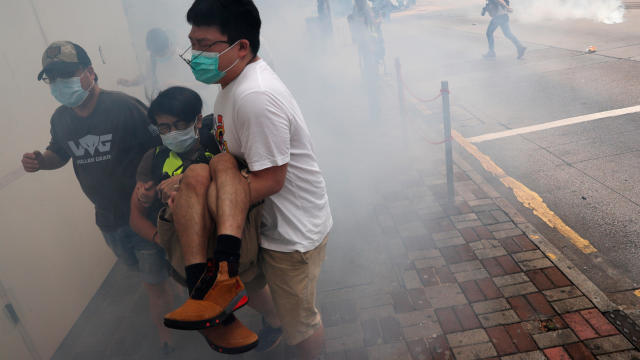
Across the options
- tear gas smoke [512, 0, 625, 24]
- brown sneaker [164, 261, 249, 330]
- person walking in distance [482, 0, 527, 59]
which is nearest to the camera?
brown sneaker [164, 261, 249, 330]

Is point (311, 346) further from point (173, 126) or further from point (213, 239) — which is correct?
point (173, 126)

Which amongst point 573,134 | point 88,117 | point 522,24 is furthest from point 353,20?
point 522,24

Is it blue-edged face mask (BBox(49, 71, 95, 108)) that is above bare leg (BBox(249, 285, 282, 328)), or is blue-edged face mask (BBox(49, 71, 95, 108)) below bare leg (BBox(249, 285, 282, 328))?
above

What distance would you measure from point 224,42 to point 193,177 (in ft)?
2.00

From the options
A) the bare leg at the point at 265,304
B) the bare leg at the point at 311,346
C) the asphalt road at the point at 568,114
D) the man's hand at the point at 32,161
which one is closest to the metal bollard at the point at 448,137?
the asphalt road at the point at 568,114

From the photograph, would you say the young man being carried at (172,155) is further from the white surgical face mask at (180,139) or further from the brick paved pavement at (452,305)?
the brick paved pavement at (452,305)

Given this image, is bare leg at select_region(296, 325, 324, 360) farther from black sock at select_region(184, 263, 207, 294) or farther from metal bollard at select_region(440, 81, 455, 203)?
metal bollard at select_region(440, 81, 455, 203)

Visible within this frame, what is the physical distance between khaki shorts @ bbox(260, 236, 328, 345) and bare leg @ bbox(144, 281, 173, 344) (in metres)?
1.15

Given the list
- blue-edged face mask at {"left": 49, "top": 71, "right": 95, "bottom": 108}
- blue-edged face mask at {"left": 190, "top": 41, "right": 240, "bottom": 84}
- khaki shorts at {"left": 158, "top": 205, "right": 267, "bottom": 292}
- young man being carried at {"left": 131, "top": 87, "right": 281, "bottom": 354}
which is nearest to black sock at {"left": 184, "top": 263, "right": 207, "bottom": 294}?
khaki shorts at {"left": 158, "top": 205, "right": 267, "bottom": 292}

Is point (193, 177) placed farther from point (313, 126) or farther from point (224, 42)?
point (313, 126)

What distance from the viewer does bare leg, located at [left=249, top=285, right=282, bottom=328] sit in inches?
110

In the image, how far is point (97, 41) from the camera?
159 inches

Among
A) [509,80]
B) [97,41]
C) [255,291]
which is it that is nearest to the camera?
[255,291]

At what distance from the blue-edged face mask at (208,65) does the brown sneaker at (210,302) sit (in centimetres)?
84
